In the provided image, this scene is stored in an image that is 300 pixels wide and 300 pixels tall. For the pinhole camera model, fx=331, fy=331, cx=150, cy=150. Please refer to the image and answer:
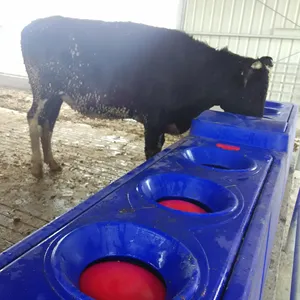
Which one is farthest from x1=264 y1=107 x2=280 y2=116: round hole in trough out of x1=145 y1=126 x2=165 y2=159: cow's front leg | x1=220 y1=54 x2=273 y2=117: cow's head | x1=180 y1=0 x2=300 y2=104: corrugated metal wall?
x1=180 y1=0 x2=300 y2=104: corrugated metal wall

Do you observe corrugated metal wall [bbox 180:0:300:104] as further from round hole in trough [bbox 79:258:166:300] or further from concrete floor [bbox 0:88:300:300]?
round hole in trough [bbox 79:258:166:300]

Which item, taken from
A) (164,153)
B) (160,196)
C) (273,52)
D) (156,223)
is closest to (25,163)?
(164,153)

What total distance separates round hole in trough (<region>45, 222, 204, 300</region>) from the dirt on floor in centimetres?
159

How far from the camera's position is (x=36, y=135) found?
3516 mm

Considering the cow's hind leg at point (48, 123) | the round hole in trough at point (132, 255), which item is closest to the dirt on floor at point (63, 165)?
the cow's hind leg at point (48, 123)

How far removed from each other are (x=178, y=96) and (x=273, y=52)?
16.4 feet

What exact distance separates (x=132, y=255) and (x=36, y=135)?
286 centimetres

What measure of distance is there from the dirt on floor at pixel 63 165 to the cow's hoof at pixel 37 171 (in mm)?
51

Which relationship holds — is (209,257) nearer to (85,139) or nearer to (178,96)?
(178,96)

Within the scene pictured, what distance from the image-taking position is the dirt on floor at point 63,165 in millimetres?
2711

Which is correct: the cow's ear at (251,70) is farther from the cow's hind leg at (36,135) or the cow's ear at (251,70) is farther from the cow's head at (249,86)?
the cow's hind leg at (36,135)

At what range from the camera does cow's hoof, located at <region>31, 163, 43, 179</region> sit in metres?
3.42

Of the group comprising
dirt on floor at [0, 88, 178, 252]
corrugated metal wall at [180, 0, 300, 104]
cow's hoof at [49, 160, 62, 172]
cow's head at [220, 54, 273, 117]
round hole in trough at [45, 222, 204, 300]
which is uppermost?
corrugated metal wall at [180, 0, 300, 104]

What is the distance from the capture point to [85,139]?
4906 mm
